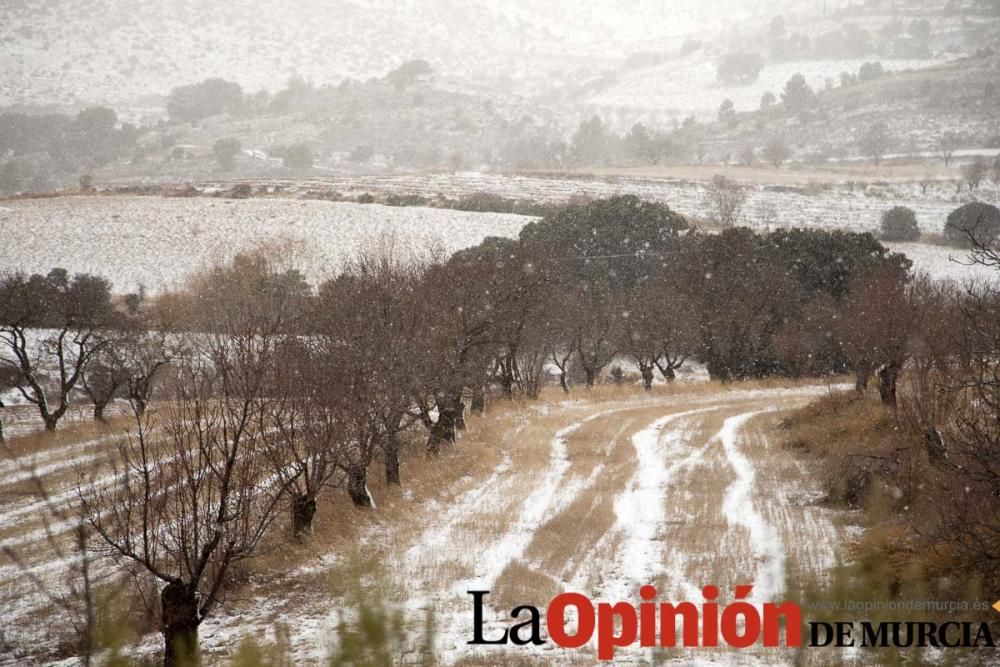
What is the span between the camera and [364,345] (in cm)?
1698

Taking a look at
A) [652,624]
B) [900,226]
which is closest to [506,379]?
[652,624]

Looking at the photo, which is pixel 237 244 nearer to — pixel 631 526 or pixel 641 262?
pixel 641 262

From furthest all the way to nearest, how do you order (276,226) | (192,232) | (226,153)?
(226,153), (276,226), (192,232)

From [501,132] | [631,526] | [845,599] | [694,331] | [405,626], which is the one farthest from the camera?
[501,132]

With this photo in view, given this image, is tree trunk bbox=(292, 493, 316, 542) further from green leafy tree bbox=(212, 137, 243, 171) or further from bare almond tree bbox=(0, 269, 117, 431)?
green leafy tree bbox=(212, 137, 243, 171)

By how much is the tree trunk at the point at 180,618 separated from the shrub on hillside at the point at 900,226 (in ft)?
215

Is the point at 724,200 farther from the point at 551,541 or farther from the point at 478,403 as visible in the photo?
the point at 551,541

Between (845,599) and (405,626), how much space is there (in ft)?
18.3

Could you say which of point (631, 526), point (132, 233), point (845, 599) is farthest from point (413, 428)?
point (132, 233)

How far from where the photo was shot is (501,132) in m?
167

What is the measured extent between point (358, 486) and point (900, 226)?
2379 inches

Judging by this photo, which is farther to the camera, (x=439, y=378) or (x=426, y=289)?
(x=426, y=289)

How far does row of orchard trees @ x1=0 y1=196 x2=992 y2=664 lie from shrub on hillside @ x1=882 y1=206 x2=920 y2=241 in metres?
18.0

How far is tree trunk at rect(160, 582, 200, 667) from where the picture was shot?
9.90 metres
